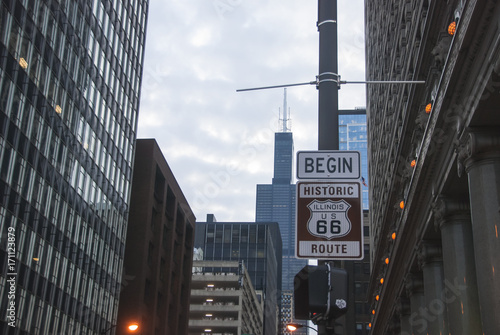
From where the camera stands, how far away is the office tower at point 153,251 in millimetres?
74062

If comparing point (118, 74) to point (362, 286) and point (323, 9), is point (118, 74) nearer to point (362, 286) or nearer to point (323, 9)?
point (362, 286)

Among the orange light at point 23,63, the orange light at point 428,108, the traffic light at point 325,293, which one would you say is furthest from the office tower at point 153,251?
the traffic light at point 325,293

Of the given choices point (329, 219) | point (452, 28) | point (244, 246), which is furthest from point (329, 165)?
point (244, 246)

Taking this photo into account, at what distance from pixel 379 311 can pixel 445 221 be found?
31.0 m

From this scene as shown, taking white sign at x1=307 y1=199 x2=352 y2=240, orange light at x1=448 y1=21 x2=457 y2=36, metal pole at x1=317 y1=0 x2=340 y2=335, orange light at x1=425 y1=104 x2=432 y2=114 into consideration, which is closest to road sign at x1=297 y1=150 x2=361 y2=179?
metal pole at x1=317 y1=0 x2=340 y2=335

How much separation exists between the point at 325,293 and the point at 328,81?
429 centimetres

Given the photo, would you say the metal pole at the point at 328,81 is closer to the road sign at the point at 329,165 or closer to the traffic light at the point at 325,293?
the road sign at the point at 329,165

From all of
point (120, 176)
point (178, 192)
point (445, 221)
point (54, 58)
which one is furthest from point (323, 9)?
point (178, 192)

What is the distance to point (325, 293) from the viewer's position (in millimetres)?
9047

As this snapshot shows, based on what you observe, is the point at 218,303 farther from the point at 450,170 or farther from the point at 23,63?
the point at 450,170

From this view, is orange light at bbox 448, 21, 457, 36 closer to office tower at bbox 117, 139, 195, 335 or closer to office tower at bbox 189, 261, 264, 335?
office tower at bbox 117, 139, 195, 335

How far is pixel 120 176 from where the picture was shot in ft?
238

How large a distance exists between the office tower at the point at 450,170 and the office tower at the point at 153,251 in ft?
129

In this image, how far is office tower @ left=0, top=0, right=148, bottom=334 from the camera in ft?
153
